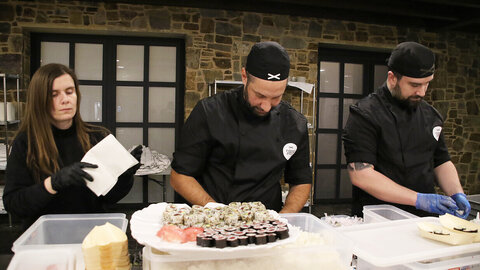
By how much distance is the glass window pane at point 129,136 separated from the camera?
506cm

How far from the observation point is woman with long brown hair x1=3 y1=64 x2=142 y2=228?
1.38m

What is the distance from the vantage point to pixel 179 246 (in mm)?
803

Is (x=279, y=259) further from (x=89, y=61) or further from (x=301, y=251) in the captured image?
(x=89, y=61)

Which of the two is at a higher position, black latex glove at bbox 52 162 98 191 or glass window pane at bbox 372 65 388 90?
glass window pane at bbox 372 65 388 90

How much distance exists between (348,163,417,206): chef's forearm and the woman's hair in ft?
4.42

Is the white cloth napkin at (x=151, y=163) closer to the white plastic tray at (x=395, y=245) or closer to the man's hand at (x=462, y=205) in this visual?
the man's hand at (x=462, y=205)

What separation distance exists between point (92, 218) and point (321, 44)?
15.9 feet

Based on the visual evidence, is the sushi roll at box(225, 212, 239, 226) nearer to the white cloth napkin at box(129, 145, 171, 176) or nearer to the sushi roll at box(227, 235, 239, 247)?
the sushi roll at box(227, 235, 239, 247)

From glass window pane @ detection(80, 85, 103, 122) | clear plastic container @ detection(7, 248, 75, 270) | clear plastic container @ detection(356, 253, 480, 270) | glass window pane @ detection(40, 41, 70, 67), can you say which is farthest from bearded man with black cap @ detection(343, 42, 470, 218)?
glass window pane @ detection(40, 41, 70, 67)

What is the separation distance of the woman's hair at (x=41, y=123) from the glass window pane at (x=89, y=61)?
373 cm

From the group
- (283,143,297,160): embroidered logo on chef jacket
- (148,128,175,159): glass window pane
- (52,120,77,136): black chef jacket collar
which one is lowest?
(148,128,175,159): glass window pane

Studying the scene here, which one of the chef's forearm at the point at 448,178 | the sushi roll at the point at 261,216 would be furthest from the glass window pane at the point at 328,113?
the sushi roll at the point at 261,216

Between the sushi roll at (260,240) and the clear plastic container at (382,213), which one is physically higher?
the sushi roll at (260,240)

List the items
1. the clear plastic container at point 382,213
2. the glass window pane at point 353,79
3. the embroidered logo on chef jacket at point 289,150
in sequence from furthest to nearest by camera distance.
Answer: the glass window pane at point 353,79
the embroidered logo on chef jacket at point 289,150
the clear plastic container at point 382,213
